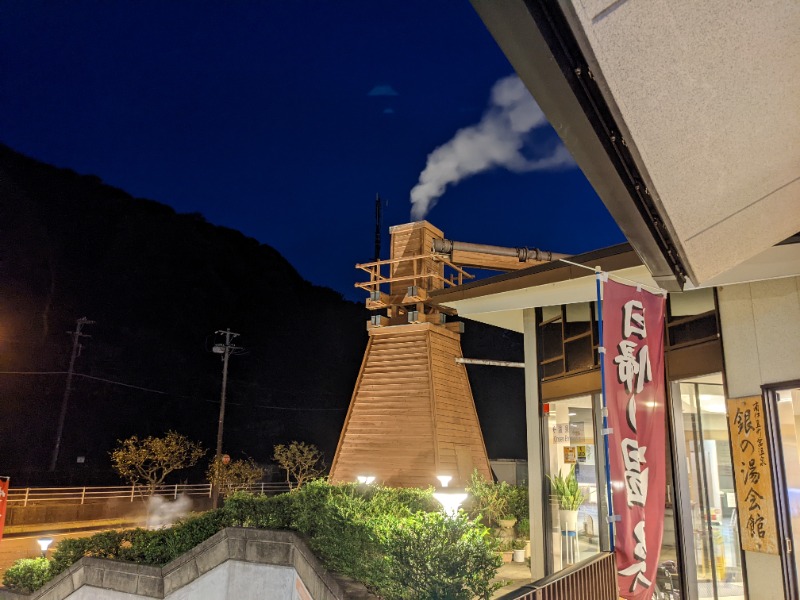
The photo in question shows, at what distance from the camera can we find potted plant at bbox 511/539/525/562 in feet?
37.3

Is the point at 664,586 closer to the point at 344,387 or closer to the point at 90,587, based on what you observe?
the point at 90,587

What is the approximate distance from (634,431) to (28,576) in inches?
512

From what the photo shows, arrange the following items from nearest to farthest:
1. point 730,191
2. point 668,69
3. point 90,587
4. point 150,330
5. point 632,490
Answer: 1. point 668,69
2. point 730,191
3. point 632,490
4. point 90,587
5. point 150,330

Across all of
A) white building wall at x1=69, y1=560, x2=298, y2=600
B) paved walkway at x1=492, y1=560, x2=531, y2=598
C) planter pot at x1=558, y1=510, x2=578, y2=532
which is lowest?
paved walkway at x1=492, y1=560, x2=531, y2=598

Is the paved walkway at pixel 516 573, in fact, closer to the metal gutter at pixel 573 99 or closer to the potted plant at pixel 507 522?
the potted plant at pixel 507 522

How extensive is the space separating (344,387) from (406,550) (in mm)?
51009

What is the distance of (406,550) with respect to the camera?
5.54m

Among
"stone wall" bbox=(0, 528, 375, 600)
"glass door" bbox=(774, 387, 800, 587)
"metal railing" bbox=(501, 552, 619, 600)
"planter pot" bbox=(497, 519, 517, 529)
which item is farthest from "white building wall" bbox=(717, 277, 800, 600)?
"planter pot" bbox=(497, 519, 517, 529)

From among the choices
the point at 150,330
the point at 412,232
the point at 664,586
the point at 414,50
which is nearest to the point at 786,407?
the point at 664,586

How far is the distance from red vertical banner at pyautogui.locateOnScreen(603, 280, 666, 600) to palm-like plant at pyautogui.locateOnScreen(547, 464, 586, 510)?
14.8 ft

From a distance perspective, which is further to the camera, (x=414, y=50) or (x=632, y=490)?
(x=414, y=50)

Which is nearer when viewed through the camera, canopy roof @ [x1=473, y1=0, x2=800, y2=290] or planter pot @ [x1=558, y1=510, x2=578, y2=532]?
canopy roof @ [x1=473, y1=0, x2=800, y2=290]

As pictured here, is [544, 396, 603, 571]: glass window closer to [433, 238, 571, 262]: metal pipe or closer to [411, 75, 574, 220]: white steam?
[433, 238, 571, 262]: metal pipe

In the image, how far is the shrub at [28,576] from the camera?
11.4m
